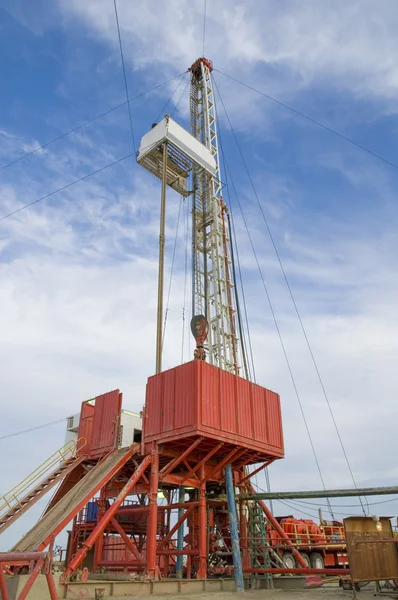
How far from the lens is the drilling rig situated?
1822 centimetres

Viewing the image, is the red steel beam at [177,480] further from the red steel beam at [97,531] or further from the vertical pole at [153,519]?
the red steel beam at [97,531]

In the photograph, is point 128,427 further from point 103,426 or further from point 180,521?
point 180,521

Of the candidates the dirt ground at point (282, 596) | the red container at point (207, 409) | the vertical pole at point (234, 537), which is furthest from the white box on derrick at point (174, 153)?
the dirt ground at point (282, 596)

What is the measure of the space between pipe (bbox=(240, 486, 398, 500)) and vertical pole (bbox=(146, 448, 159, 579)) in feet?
16.2

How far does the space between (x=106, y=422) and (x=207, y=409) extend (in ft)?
19.9

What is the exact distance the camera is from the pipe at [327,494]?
17891 millimetres

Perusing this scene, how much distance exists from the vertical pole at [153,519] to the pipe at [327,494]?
4951 millimetres

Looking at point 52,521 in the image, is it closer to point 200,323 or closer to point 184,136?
point 200,323

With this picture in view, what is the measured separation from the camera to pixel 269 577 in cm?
1978

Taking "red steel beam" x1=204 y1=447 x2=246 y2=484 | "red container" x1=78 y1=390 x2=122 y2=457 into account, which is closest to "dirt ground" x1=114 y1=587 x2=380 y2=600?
"red steel beam" x1=204 y1=447 x2=246 y2=484

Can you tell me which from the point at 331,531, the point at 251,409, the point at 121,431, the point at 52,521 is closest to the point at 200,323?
the point at 251,409

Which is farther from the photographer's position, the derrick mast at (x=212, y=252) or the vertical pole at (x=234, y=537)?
the derrick mast at (x=212, y=252)

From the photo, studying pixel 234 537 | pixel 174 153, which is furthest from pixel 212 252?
pixel 234 537

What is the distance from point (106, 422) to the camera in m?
22.9
